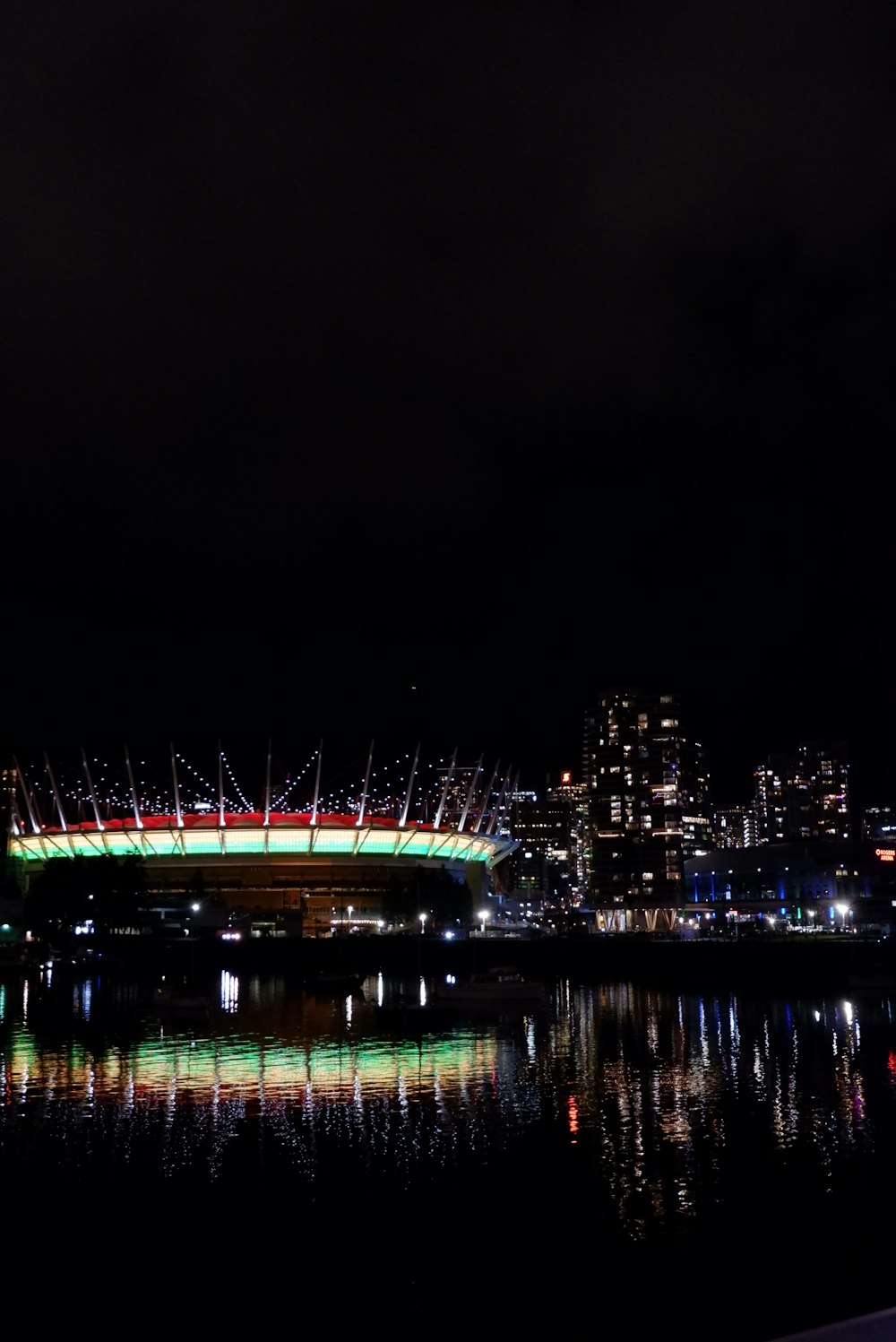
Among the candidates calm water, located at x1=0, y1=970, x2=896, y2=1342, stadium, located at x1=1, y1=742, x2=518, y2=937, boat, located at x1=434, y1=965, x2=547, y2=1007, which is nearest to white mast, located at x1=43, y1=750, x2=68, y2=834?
stadium, located at x1=1, y1=742, x2=518, y2=937

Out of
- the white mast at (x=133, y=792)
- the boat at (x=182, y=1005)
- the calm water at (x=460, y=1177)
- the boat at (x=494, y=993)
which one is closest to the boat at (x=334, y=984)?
the boat at (x=494, y=993)

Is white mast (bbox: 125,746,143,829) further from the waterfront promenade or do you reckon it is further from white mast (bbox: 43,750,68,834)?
the waterfront promenade

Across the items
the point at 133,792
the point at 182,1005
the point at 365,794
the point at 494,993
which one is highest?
the point at 133,792

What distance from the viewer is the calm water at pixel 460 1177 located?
16.6m

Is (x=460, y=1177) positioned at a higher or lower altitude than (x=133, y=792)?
lower

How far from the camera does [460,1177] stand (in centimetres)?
2227

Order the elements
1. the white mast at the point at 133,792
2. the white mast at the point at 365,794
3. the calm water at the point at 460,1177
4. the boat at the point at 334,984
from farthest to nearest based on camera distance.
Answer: the white mast at the point at 133,792
the white mast at the point at 365,794
the boat at the point at 334,984
the calm water at the point at 460,1177

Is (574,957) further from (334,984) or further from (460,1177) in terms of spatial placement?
(460,1177)

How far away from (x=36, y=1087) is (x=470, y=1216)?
17.4 meters

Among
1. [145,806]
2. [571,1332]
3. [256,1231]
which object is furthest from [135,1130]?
[145,806]

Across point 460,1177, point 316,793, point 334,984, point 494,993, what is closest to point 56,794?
point 316,793

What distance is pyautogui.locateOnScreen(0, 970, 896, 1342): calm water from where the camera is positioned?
16562 mm

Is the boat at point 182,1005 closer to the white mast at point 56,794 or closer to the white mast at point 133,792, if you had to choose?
the white mast at point 133,792

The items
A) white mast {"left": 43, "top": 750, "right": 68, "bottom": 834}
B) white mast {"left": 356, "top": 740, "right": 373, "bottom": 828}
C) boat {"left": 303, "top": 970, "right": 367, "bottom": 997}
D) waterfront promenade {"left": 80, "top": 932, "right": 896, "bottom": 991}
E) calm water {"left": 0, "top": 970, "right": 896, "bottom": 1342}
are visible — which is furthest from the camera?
white mast {"left": 43, "top": 750, "right": 68, "bottom": 834}
